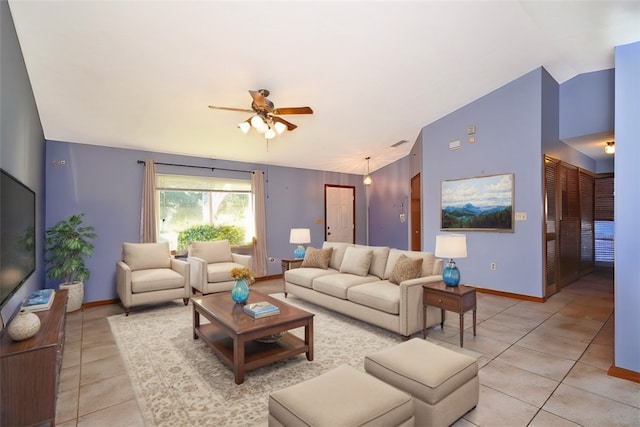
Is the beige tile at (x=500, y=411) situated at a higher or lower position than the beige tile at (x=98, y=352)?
higher

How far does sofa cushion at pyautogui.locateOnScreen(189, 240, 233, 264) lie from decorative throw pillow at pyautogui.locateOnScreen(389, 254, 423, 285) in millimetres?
3163

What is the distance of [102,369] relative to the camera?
9.14 ft

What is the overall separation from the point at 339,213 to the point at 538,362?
5.68m

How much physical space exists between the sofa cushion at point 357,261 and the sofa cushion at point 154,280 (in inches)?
95.3

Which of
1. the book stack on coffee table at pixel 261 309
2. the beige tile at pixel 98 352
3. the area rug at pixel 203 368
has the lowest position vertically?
the beige tile at pixel 98 352

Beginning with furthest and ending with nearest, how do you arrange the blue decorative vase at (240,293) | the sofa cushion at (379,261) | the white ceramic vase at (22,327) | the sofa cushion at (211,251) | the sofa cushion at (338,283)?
the sofa cushion at (211,251) < the sofa cushion at (379,261) < the sofa cushion at (338,283) < the blue decorative vase at (240,293) < the white ceramic vase at (22,327)

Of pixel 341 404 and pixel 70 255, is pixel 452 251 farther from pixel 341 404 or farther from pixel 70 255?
pixel 70 255

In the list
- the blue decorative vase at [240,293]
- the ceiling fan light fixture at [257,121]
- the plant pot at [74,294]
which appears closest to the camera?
the blue decorative vase at [240,293]

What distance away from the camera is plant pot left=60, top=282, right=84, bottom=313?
4379mm

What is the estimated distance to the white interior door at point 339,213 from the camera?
7902 millimetres

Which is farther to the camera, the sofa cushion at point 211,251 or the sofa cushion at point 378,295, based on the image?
the sofa cushion at point 211,251

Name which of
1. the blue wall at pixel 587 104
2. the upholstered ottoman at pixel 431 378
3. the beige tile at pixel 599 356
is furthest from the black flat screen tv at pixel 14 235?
the blue wall at pixel 587 104

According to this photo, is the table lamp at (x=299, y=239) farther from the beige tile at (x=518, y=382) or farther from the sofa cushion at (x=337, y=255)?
the beige tile at (x=518, y=382)

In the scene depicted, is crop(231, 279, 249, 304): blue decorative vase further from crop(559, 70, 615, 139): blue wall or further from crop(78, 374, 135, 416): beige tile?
crop(559, 70, 615, 139): blue wall
